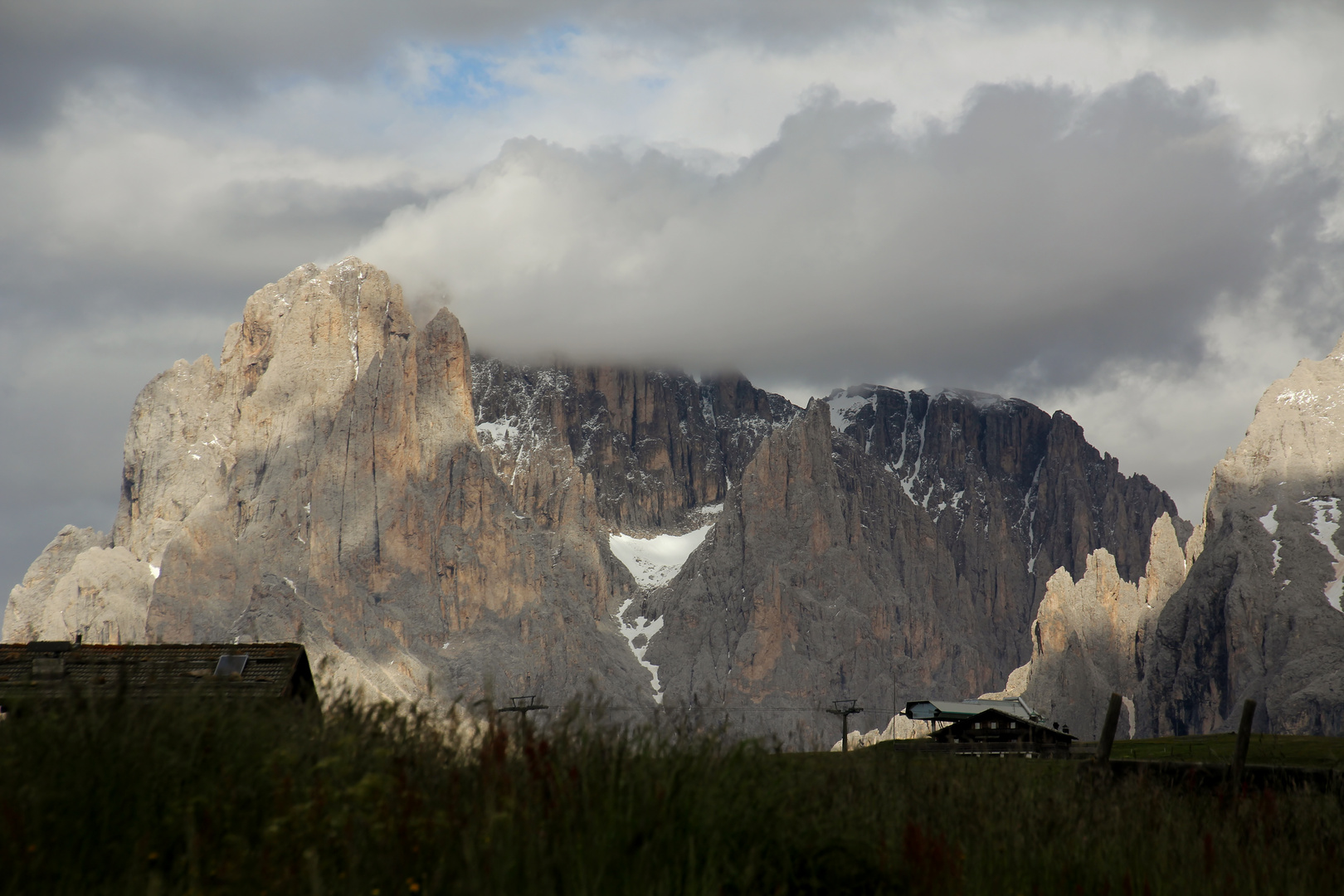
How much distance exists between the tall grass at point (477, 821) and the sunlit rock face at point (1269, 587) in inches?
5110

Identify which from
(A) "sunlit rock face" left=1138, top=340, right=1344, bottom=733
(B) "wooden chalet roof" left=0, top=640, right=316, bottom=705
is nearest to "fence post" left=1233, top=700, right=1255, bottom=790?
(B) "wooden chalet roof" left=0, top=640, right=316, bottom=705

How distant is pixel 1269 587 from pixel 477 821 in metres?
155

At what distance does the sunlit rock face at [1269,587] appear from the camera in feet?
433

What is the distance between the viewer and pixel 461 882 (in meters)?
5.58

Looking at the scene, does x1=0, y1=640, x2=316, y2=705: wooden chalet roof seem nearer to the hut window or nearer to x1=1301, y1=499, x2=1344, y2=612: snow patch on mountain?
the hut window

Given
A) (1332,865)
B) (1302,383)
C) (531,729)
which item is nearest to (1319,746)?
(1332,865)

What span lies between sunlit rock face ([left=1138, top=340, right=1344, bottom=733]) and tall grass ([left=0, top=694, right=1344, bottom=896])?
129803 mm

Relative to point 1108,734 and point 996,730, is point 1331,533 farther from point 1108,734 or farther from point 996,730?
point 1108,734

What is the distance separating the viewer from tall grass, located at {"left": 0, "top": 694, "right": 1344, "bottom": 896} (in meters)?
6.04

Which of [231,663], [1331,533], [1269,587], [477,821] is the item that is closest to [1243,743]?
[477,821]

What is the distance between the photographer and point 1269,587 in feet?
467

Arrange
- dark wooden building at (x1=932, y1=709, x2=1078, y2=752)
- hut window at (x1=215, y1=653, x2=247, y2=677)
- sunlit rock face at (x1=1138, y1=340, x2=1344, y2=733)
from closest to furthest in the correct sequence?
hut window at (x1=215, y1=653, x2=247, y2=677) < dark wooden building at (x1=932, y1=709, x2=1078, y2=752) < sunlit rock face at (x1=1138, y1=340, x2=1344, y2=733)

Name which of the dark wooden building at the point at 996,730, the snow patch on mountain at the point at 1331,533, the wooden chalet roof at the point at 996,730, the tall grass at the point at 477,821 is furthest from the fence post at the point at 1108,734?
the snow patch on mountain at the point at 1331,533

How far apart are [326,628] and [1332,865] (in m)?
184
